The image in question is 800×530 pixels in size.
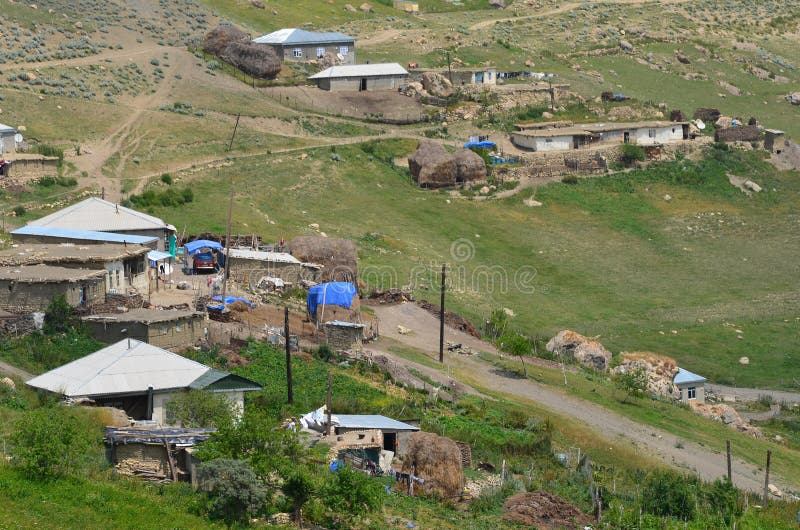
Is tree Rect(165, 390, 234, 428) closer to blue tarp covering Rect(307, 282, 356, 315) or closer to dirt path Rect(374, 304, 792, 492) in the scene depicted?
dirt path Rect(374, 304, 792, 492)

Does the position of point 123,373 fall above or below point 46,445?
below

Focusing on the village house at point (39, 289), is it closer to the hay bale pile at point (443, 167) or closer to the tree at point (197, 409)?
the tree at point (197, 409)

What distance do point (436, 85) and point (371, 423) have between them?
60391mm

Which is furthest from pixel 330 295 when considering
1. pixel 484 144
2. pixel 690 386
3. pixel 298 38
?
pixel 298 38

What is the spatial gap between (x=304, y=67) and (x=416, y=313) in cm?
4337

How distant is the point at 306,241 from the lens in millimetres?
68125

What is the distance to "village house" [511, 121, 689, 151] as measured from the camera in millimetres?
95062

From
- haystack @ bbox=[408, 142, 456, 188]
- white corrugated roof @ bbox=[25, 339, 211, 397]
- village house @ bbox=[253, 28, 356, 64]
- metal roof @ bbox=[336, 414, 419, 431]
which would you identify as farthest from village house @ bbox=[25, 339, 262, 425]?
village house @ bbox=[253, 28, 356, 64]

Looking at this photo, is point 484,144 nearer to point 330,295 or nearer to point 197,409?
point 330,295

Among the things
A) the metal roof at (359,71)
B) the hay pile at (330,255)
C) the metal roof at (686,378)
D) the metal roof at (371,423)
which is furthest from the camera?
the metal roof at (359,71)

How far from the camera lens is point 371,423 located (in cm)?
4484

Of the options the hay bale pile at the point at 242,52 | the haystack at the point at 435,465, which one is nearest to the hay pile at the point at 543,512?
the haystack at the point at 435,465

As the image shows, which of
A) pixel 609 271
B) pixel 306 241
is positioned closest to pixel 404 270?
pixel 306 241

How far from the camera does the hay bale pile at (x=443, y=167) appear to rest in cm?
8888
